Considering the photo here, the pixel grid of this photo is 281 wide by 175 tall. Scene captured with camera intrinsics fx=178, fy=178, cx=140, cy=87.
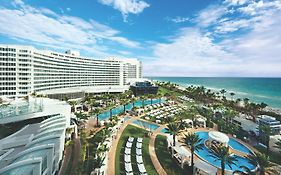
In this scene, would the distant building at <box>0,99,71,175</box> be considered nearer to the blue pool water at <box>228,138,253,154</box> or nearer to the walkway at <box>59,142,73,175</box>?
the walkway at <box>59,142,73,175</box>

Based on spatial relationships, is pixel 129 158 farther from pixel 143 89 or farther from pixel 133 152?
pixel 143 89

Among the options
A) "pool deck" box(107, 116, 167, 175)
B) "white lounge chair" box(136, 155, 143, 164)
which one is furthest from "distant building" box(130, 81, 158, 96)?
"white lounge chair" box(136, 155, 143, 164)

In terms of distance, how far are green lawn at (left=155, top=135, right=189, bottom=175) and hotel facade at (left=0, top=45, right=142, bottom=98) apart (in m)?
43.7

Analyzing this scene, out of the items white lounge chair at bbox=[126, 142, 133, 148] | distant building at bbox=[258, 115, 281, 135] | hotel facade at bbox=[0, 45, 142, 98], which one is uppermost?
hotel facade at bbox=[0, 45, 142, 98]

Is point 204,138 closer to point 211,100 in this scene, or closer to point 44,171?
point 44,171

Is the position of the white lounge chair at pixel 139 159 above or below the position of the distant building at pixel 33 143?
below

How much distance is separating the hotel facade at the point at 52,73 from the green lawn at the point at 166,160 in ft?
143

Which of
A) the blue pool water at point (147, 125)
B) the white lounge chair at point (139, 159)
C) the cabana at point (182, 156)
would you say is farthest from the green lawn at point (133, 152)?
the cabana at point (182, 156)

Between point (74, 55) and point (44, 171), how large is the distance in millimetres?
74561

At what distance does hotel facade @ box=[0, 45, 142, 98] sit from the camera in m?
53.4

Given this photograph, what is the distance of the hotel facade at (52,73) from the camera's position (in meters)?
53.4

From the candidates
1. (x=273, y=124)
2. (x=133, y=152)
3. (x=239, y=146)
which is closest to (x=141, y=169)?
(x=133, y=152)

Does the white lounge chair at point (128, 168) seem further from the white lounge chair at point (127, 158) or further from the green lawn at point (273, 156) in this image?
the green lawn at point (273, 156)

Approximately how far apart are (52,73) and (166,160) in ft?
200
